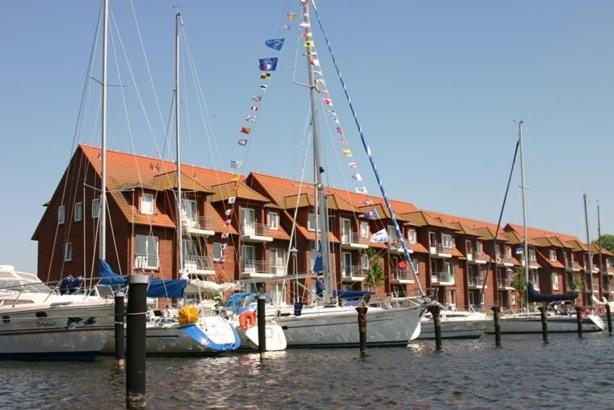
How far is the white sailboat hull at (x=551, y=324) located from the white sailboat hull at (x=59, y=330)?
2966 centimetres

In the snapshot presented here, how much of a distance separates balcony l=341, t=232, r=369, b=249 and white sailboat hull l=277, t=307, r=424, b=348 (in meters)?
25.6

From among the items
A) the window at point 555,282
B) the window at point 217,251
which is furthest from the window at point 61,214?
the window at point 555,282

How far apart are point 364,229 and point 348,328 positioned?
30093 millimetres

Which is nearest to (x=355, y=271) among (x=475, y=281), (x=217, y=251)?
(x=217, y=251)

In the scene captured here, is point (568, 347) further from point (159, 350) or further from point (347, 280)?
point (347, 280)

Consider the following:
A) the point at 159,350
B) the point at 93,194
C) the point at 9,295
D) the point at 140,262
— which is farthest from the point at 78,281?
the point at 93,194

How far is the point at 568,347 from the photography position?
33.8 metres

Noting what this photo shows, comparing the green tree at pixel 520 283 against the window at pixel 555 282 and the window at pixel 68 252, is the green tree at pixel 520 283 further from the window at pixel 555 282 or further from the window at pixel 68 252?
the window at pixel 68 252

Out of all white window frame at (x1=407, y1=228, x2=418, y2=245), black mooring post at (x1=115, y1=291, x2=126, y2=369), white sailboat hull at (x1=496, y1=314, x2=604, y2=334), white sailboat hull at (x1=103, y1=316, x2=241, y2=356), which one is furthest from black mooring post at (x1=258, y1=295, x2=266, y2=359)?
white window frame at (x1=407, y1=228, x2=418, y2=245)

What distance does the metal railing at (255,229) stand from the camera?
169 feet

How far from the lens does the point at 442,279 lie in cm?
7075

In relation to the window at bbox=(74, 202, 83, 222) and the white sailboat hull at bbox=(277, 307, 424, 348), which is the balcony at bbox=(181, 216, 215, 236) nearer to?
the window at bbox=(74, 202, 83, 222)

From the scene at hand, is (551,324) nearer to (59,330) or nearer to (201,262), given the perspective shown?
(201,262)

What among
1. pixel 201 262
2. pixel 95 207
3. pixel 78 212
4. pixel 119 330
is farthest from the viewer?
pixel 78 212
